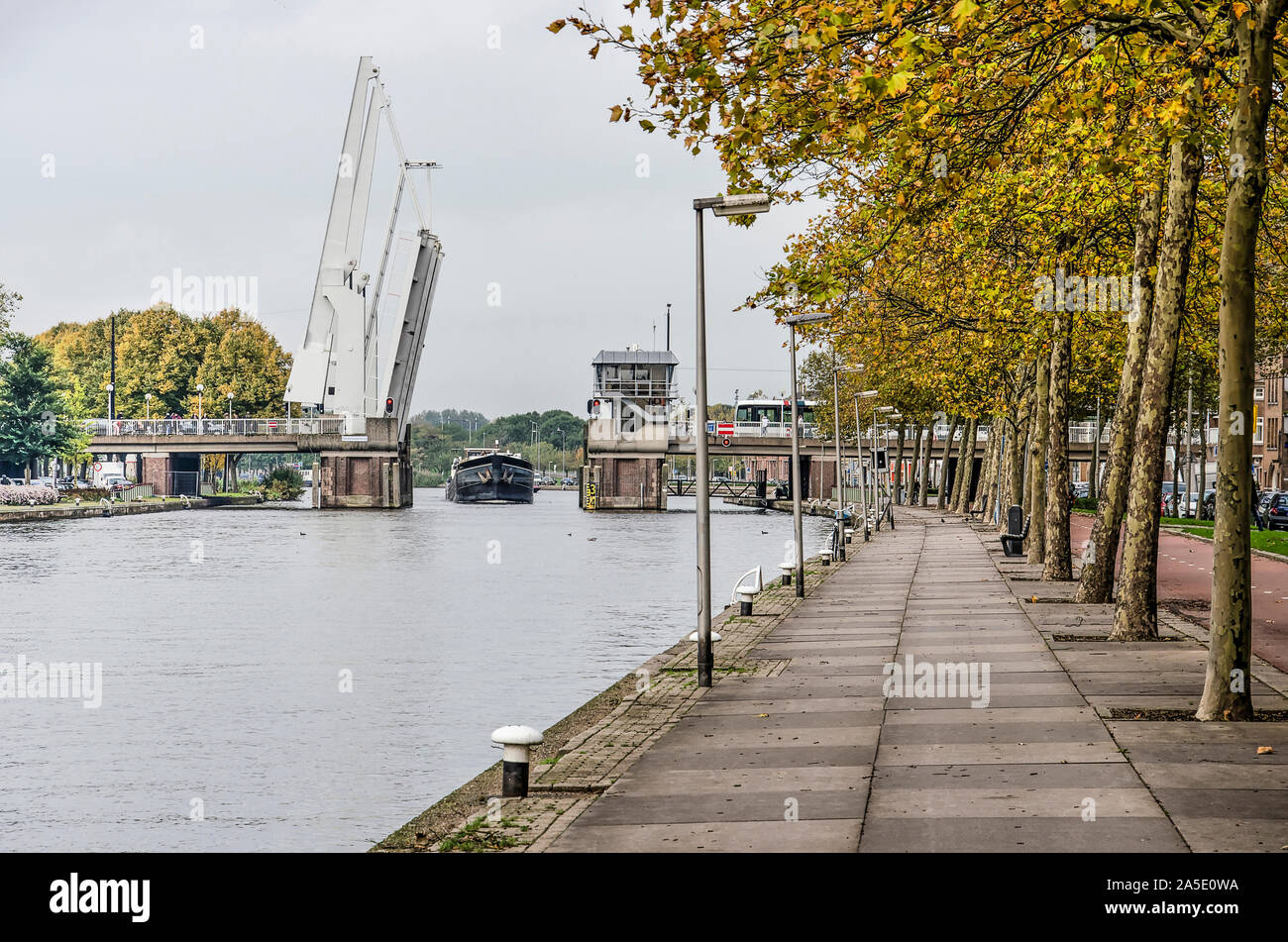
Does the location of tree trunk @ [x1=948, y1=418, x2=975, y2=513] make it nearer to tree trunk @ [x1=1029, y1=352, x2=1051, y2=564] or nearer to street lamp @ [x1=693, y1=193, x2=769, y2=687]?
tree trunk @ [x1=1029, y1=352, x2=1051, y2=564]

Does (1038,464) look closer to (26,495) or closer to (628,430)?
(26,495)

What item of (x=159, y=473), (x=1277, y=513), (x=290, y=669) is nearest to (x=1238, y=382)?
(x=290, y=669)

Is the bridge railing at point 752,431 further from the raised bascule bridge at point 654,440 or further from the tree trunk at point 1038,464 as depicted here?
the tree trunk at point 1038,464

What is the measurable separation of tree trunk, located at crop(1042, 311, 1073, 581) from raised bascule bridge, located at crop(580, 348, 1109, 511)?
73022 mm

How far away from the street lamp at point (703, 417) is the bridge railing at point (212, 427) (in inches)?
3884

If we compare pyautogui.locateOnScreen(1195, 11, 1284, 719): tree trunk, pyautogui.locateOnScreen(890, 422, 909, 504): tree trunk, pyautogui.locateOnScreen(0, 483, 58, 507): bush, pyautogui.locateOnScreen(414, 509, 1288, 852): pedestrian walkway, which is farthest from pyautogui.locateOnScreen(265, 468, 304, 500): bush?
pyautogui.locateOnScreen(1195, 11, 1284, 719): tree trunk

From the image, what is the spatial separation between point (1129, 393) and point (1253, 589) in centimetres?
982

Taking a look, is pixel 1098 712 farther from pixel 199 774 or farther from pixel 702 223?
pixel 199 774

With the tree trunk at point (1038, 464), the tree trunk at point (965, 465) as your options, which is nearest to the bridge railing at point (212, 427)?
the tree trunk at point (965, 465)

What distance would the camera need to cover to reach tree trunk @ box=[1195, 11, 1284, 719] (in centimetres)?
1392

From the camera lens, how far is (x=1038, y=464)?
39812 mm

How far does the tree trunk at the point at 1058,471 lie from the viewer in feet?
102
